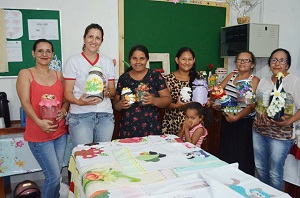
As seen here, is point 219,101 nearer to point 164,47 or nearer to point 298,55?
point 164,47

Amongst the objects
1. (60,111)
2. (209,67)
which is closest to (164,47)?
(209,67)

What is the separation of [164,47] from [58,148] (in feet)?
6.61

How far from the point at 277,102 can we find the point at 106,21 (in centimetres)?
217

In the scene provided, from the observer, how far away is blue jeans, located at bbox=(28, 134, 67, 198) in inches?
75.2

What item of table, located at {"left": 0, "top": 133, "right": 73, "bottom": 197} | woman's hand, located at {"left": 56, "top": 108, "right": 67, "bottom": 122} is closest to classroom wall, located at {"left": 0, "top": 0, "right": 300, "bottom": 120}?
table, located at {"left": 0, "top": 133, "right": 73, "bottom": 197}

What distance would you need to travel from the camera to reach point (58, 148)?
2008 mm

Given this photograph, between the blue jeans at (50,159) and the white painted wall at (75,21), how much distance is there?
1200 mm

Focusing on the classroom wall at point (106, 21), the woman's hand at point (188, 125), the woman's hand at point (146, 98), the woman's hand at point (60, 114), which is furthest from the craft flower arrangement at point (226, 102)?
the classroom wall at point (106, 21)

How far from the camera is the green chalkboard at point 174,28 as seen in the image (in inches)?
130

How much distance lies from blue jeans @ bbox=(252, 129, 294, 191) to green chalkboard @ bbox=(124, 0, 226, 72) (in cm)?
169

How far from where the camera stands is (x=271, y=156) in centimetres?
210

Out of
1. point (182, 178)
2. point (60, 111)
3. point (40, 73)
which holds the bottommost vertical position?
point (182, 178)

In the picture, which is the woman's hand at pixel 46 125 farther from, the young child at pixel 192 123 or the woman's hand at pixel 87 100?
the young child at pixel 192 123

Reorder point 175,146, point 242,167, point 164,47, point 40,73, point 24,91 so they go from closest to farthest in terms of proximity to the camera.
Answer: point 175,146 → point 24,91 → point 40,73 → point 242,167 → point 164,47
